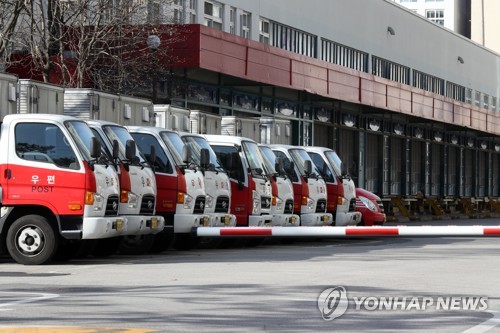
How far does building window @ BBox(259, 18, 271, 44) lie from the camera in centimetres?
5100

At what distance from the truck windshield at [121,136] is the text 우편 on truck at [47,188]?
6.14 ft

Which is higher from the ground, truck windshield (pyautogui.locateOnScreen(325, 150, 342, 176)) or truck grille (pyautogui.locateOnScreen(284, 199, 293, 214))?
truck windshield (pyautogui.locateOnScreen(325, 150, 342, 176))

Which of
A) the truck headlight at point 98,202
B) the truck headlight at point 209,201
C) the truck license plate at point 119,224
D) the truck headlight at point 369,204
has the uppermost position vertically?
the truck headlight at point 369,204

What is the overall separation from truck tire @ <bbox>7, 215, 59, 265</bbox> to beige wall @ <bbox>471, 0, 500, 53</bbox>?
344ft

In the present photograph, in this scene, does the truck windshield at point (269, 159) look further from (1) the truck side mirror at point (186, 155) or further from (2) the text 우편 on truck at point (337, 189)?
(1) the truck side mirror at point (186, 155)

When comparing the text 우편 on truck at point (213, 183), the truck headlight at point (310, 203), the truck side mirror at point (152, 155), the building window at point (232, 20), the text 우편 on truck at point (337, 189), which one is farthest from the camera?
the building window at point (232, 20)

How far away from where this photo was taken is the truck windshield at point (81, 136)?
68.5ft

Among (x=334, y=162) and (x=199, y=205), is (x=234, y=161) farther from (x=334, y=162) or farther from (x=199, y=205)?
(x=334, y=162)

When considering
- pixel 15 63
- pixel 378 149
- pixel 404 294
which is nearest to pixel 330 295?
pixel 404 294

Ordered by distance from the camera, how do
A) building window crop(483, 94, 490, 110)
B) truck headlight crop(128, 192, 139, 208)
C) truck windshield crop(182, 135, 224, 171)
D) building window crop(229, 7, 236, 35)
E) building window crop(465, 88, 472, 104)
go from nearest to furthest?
1. truck headlight crop(128, 192, 139, 208)
2. truck windshield crop(182, 135, 224, 171)
3. building window crop(229, 7, 236, 35)
4. building window crop(465, 88, 472, 104)
5. building window crop(483, 94, 490, 110)

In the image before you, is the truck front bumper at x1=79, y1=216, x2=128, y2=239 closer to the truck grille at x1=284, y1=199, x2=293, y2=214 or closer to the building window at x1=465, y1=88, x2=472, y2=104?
the truck grille at x1=284, y1=199, x2=293, y2=214

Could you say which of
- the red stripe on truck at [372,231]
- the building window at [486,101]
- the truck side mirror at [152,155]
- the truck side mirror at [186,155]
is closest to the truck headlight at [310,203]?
the truck side mirror at [186,155]

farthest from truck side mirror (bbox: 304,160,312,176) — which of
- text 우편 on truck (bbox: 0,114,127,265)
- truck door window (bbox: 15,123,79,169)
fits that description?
truck door window (bbox: 15,123,79,169)

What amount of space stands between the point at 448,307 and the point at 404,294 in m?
1.39
